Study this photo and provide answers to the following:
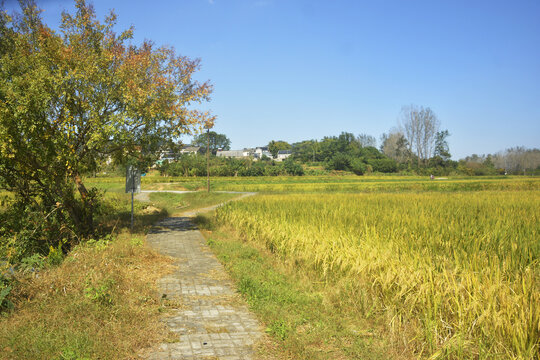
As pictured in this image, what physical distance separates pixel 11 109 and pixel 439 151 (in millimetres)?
99894

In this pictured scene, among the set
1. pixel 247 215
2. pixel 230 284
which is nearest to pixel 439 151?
pixel 247 215

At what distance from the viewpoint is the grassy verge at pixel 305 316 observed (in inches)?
169

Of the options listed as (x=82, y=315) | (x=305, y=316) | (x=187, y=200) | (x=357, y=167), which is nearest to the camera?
(x=82, y=315)

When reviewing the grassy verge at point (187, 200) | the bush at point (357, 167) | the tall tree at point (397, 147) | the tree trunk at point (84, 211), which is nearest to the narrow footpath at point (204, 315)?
the tree trunk at point (84, 211)

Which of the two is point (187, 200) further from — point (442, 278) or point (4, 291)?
point (442, 278)

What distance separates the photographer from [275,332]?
189 inches

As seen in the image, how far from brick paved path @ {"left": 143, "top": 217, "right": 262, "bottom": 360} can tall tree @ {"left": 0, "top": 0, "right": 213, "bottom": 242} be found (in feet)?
13.3

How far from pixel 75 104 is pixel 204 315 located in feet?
28.6

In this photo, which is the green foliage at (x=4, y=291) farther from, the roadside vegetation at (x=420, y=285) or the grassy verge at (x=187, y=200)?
the grassy verge at (x=187, y=200)

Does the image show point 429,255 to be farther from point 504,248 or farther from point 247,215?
point 247,215

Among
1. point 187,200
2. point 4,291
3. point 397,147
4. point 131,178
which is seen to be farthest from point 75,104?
point 397,147

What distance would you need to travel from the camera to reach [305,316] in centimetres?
533

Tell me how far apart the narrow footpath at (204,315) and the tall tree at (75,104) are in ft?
13.9

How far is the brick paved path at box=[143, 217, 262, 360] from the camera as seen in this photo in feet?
14.1
